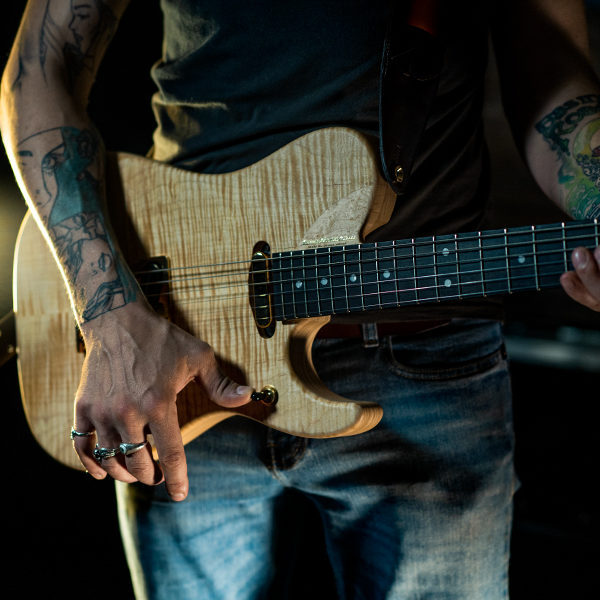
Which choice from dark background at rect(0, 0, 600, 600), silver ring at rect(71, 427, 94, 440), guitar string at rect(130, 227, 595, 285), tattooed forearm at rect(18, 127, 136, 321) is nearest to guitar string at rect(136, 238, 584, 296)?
guitar string at rect(130, 227, 595, 285)

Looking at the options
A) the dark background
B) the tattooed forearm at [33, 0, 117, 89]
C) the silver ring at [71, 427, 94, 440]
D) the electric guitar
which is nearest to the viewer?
the electric guitar

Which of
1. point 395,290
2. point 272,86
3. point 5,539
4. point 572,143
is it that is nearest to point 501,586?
point 395,290

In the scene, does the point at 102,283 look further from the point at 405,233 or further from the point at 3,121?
the point at 405,233

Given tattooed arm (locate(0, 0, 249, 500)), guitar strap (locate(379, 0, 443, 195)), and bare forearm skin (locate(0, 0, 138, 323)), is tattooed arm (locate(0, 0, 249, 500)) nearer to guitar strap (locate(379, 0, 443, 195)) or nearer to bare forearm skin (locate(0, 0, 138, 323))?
bare forearm skin (locate(0, 0, 138, 323))

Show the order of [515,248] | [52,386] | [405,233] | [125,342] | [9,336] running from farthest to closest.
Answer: [9,336] < [52,386] < [405,233] < [125,342] < [515,248]

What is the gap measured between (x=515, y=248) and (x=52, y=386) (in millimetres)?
879

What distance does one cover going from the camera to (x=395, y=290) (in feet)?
2.73

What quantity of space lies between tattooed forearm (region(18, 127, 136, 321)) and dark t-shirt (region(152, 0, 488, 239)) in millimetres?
223

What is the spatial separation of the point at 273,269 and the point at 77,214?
0.37m

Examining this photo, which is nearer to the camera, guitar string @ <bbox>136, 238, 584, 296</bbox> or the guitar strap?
guitar string @ <bbox>136, 238, 584, 296</bbox>

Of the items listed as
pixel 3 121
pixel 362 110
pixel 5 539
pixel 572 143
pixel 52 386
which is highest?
pixel 3 121

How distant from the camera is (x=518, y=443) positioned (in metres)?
2.00

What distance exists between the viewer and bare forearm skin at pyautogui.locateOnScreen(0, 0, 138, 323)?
3.15 feet

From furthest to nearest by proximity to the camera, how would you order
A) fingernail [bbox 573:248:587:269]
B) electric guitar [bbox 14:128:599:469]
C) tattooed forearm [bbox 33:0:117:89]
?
tattooed forearm [bbox 33:0:117:89]
electric guitar [bbox 14:128:599:469]
fingernail [bbox 573:248:587:269]
